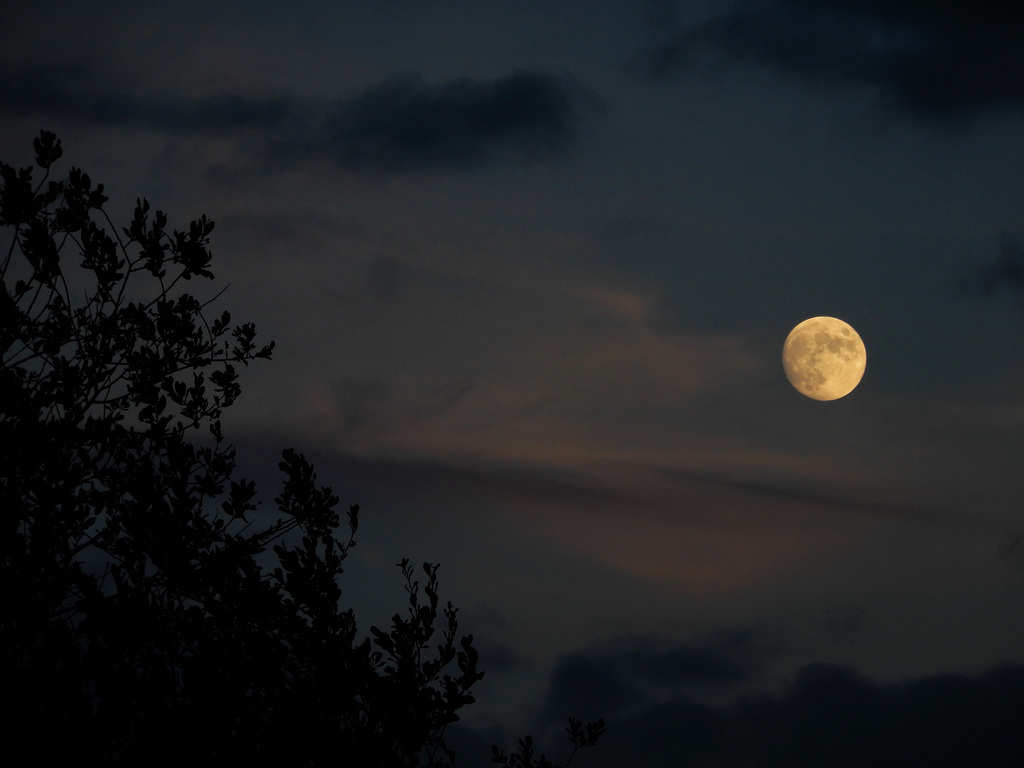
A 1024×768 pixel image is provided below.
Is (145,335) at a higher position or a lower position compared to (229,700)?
higher

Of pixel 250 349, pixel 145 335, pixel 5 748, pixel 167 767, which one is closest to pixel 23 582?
pixel 5 748

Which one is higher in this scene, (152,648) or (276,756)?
(152,648)

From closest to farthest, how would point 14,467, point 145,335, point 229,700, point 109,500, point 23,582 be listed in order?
point 23,582, point 229,700, point 14,467, point 109,500, point 145,335

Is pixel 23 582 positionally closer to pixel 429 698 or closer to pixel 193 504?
pixel 193 504

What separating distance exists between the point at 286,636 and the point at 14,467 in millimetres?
3738

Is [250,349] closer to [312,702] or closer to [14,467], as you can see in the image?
[14,467]

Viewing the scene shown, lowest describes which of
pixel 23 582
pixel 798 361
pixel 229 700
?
pixel 229 700

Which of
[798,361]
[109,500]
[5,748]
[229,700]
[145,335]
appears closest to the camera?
[5,748]

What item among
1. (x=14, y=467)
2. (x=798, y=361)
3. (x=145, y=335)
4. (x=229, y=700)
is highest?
(x=798, y=361)

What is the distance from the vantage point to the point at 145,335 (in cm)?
1263

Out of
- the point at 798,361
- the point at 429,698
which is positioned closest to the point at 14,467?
the point at 429,698

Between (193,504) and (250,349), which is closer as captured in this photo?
(193,504)

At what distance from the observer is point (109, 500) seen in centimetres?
1157

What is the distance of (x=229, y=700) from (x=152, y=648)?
3.86 feet
